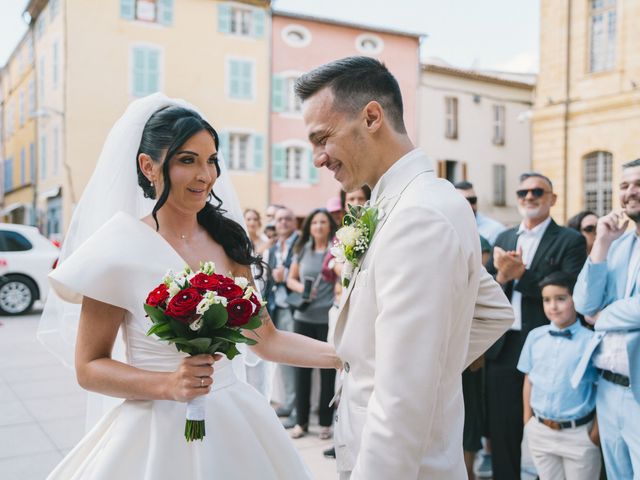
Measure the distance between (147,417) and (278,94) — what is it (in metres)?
22.9

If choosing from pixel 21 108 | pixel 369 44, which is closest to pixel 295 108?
pixel 369 44

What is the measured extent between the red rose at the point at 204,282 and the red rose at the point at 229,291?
2cm

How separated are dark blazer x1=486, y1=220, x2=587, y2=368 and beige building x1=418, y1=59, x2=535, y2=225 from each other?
74.5ft

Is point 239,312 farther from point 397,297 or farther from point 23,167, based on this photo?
point 23,167

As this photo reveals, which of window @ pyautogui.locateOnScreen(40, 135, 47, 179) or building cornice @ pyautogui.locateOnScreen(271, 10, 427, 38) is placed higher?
building cornice @ pyautogui.locateOnScreen(271, 10, 427, 38)

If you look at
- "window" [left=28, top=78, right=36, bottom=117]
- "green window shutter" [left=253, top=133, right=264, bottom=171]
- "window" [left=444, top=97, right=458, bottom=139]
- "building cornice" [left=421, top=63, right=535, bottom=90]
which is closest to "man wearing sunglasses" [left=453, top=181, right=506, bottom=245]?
"green window shutter" [left=253, top=133, right=264, bottom=171]

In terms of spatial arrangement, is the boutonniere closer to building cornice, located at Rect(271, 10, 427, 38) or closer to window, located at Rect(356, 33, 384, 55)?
building cornice, located at Rect(271, 10, 427, 38)

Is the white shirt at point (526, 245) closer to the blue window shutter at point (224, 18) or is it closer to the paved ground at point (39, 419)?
the paved ground at point (39, 419)

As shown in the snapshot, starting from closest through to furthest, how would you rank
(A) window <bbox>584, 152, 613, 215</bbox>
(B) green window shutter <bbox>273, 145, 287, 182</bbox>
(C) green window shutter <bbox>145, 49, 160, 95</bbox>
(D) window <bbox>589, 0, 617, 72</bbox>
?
(D) window <bbox>589, 0, 617, 72</bbox>
(A) window <bbox>584, 152, 613, 215</bbox>
(C) green window shutter <bbox>145, 49, 160, 95</bbox>
(B) green window shutter <bbox>273, 145, 287, 182</bbox>

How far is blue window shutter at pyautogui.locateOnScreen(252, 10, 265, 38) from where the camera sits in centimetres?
2386

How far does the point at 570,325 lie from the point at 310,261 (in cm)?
267

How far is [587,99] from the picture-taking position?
60.7ft

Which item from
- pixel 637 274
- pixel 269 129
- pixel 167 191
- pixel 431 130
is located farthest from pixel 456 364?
pixel 431 130

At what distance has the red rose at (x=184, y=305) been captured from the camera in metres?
1.81
